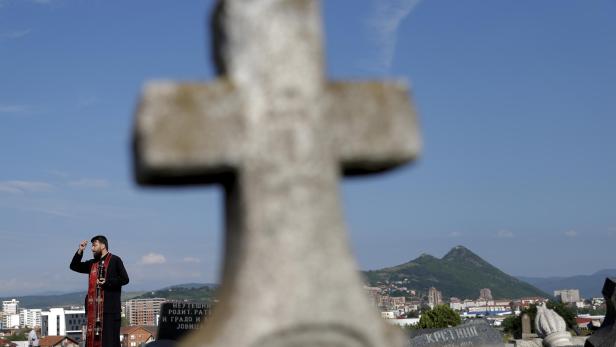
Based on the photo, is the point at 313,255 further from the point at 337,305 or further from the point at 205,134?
the point at 205,134

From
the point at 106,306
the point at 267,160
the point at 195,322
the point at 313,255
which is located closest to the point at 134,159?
the point at 267,160

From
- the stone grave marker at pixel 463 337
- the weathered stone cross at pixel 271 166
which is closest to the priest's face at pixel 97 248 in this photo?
the stone grave marker at pixel 463 337

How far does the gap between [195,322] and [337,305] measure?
961 centimetres

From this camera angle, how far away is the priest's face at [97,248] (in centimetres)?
909

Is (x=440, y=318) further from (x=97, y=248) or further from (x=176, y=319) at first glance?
(x=97, y=248)

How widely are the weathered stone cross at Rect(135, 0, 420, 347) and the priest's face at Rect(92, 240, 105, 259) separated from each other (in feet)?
21.3

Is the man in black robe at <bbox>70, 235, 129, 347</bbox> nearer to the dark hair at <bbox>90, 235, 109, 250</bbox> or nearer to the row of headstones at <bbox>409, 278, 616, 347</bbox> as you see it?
the dark hair at <bbox>90, 235, 109, 250</bbox>

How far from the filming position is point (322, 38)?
2.92 m

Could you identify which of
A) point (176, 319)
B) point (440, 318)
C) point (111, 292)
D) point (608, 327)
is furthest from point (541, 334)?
point (440, 318)

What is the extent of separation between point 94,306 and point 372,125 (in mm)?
6927

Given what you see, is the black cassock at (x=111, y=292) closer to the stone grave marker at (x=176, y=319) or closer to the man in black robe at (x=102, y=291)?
the man in black robe at (x=102, y=291)

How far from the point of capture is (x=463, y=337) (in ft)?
45.2

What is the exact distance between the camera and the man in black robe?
9102 mm

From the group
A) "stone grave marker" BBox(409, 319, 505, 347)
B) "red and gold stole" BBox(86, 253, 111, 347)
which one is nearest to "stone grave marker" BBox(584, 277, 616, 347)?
"stone grave marker" BBox(409, 319, 505, 347)
